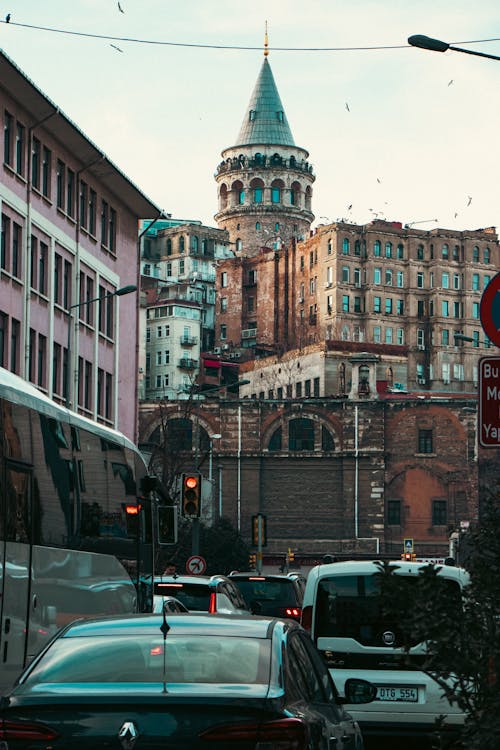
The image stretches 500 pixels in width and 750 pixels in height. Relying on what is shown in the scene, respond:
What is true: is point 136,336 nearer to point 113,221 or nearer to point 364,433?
point 113,221

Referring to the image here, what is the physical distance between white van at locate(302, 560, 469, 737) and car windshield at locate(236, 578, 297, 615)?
41.2 ft

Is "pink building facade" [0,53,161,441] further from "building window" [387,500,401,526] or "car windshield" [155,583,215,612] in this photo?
"building window" [387,500,401,526]

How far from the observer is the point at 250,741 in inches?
274

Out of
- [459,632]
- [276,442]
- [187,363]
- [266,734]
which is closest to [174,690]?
[266,734]

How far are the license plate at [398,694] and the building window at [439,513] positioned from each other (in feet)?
331

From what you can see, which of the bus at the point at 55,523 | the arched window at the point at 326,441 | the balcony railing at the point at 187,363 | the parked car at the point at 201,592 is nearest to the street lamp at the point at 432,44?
the bus at the point at 55,523

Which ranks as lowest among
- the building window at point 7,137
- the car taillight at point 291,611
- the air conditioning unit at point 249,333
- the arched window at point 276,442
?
the car taillight at point 291,611

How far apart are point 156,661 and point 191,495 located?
23.3m

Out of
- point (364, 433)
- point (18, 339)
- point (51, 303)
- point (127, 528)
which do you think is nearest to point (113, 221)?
point (51, 303)

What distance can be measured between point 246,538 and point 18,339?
65.8m

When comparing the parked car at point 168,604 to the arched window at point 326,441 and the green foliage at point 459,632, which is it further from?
the arched window at point 326,441

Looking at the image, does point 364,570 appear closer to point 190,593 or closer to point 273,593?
point 190,593

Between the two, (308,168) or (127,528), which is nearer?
(127,528)

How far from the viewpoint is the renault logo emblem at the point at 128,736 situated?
6.95 meters
